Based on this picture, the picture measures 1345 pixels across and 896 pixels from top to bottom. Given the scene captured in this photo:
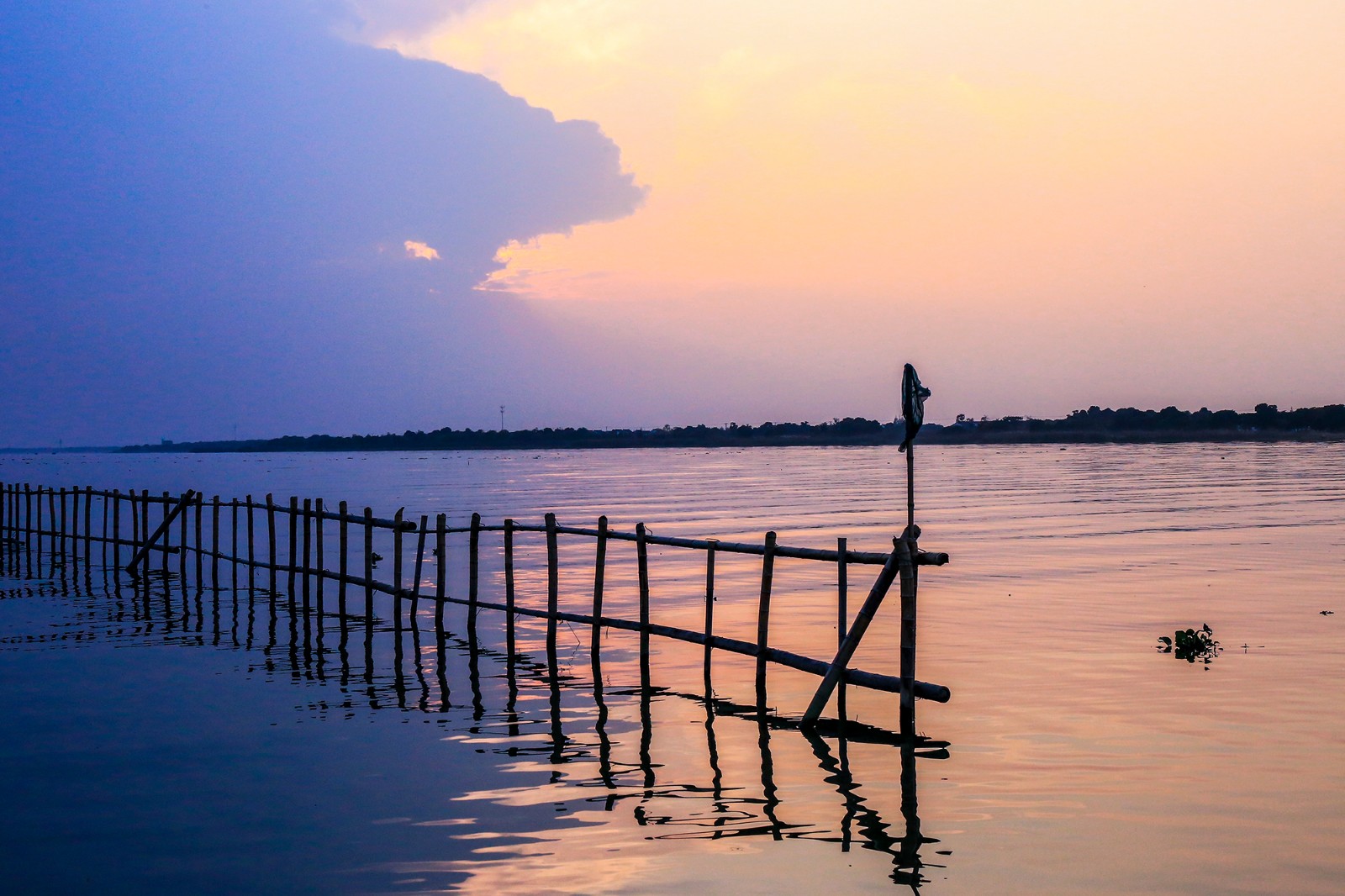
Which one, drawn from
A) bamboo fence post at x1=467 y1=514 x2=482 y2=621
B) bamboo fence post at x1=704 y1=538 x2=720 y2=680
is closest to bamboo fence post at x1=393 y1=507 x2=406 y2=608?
bamboo fence post at x1=467 y1=514 x2=482 y2=621

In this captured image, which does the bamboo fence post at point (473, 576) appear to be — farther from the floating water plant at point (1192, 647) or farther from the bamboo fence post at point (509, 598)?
the floating water plant at point (1192, 647)

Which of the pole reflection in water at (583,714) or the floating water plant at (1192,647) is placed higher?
the floating water plant at (1192,647)

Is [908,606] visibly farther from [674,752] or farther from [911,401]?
[674,752]

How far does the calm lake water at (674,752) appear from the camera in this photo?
8453 mm

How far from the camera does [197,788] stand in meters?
10.8

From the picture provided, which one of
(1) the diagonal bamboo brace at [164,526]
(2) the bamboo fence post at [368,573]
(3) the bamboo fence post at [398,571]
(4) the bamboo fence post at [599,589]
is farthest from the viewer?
(1) the diagonal bamboo brace at [164,526]

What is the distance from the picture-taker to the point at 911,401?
38.4ft

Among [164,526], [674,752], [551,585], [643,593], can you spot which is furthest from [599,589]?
[164,526]

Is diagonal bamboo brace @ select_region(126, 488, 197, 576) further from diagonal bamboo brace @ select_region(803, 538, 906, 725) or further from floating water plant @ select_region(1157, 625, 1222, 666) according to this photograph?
floating water plant @ select_region(1157, 625, 1222, 666)

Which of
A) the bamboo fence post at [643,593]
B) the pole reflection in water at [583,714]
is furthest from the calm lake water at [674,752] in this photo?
the bamboo fence post at [643,593]

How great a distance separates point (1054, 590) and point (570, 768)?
618 inches

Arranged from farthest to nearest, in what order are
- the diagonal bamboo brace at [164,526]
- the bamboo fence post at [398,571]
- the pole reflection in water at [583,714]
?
the diagonal bamboo brace at [164,526], the bamboo fence post at [398,571], the pole reflection in water at [583,714]

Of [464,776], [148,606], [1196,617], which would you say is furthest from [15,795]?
[1196,617]

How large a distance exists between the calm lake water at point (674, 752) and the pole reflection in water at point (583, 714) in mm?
57
